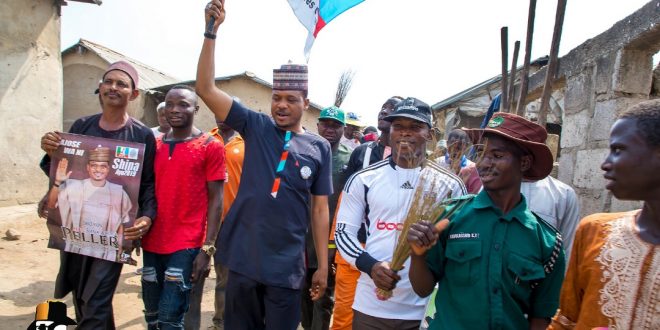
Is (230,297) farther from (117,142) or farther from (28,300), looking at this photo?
(28,300)

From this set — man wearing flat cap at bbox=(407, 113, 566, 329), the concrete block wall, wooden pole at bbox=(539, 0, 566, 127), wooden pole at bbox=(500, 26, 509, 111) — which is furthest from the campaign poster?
wooden pole at bbox=(500, 26, 509, 111)

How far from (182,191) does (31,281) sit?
10.6ft

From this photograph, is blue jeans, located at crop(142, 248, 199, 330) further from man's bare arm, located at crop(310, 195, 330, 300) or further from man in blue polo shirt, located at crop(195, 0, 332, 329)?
man's bare arm, located at crop(310, 195, 330, 300)

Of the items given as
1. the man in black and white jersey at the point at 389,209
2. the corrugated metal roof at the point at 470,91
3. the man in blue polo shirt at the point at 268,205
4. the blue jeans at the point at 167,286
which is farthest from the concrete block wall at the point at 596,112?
the corrugated metal roof at the point at 470,91

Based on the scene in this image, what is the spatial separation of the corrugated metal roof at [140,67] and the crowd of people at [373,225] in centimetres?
1006

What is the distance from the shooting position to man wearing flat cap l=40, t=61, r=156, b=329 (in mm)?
3232

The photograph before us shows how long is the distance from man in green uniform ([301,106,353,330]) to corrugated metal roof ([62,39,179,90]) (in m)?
9.19

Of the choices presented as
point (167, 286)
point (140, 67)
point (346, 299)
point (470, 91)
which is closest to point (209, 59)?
point (167, 286)

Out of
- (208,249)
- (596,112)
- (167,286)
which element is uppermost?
(596,112)

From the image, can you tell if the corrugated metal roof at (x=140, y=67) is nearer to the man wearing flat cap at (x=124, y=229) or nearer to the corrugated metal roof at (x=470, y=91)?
the corrugated metal roof at (x=470, y=91)

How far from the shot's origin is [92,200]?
10.8 ft

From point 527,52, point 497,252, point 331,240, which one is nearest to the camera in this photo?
point 497,252

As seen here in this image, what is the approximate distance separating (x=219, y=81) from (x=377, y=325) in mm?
13717

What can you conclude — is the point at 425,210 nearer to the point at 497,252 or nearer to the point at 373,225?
the point at 497,252
